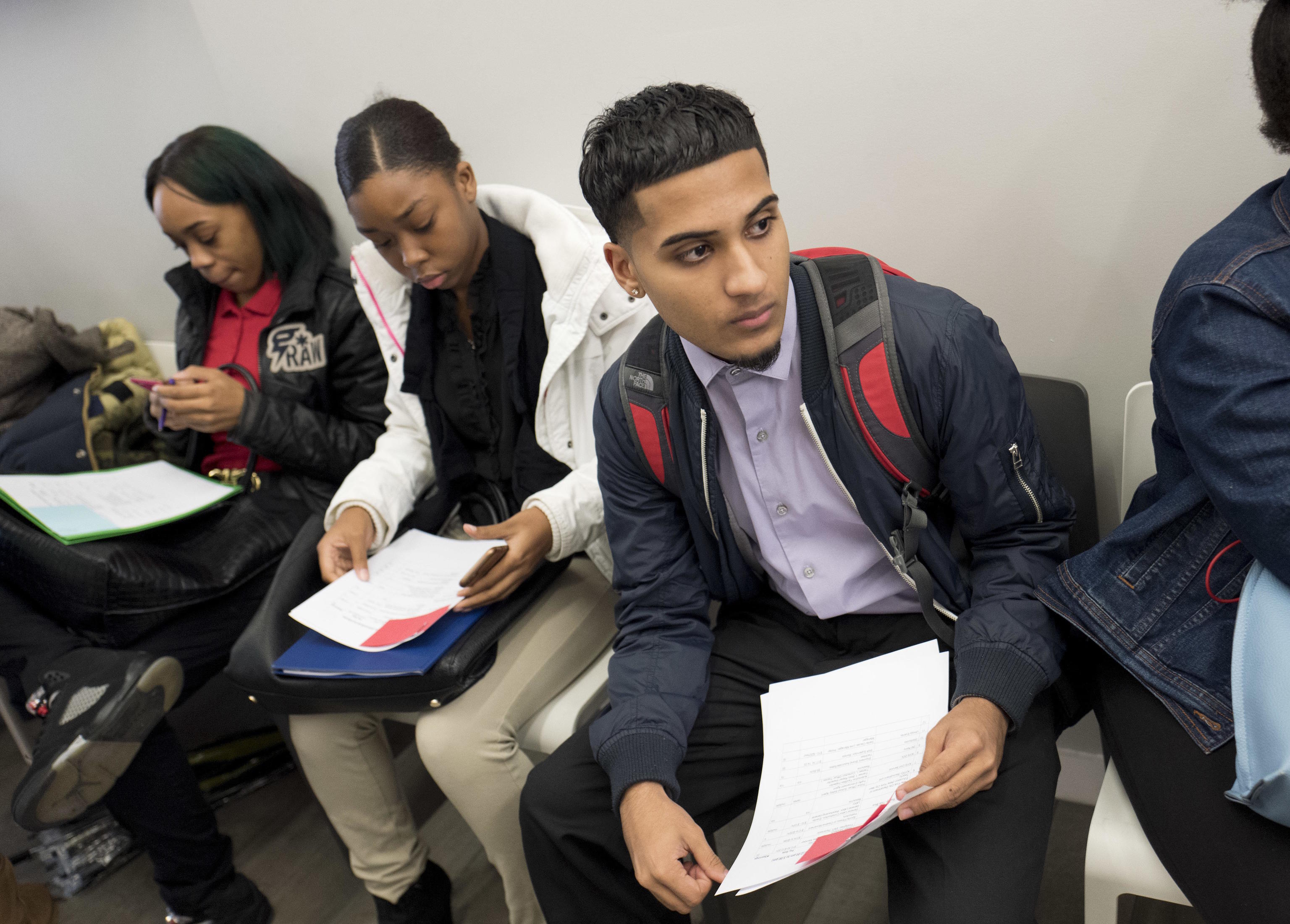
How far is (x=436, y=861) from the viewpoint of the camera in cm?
205

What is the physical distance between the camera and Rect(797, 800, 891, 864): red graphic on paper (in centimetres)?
96

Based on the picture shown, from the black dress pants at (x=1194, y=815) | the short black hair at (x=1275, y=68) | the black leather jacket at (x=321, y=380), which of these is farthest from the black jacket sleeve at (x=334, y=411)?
the short black hair at (x=1275, y=68)

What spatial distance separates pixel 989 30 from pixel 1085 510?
81 centimetres

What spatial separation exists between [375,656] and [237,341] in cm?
117

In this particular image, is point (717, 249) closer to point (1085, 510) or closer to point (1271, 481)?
point (1271, 481)

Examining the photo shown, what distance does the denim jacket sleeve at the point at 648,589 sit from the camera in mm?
1331

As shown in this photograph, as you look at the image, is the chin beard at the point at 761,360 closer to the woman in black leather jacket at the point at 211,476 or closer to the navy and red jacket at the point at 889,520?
the navy and red jacket at the point at 889,520

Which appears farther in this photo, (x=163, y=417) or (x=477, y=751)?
(x=163, y=417)

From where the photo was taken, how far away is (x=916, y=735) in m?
1.12

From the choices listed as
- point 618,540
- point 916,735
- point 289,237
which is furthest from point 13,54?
point 916,735

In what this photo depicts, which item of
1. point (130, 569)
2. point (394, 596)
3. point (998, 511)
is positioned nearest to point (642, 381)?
point (998, 511)

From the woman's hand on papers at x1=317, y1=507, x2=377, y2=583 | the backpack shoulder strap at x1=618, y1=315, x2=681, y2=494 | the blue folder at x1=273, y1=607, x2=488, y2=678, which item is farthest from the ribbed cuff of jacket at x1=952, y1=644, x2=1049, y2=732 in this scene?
the woman's hand on papers at x1=317, y1=507, x2=377, y2=583

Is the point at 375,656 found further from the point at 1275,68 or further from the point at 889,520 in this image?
the point at 1275,68

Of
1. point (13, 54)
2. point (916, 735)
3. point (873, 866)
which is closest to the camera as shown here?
point (916, 735)
